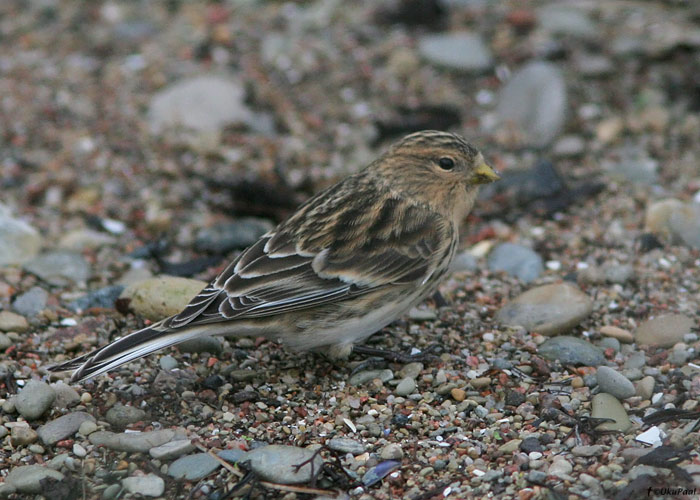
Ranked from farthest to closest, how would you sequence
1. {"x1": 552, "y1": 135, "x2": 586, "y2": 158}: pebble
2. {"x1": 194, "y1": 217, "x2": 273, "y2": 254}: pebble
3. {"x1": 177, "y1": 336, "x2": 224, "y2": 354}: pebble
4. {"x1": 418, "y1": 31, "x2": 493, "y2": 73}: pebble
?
1. {"x1": 418, "y1": 31, "x2": 493, "y2": 73}: pebble
2. {"x1": 552, "y1": 135, "x2": 586, "y2": 158}: pebble
3. {"x1": 194, "y1": 217, "x2": 273, "y2": 254}: pebble
4. {"x1": 177, "y1": 336, "x2": 224, "y2": 354}: pebble

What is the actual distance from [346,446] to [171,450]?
0.74m

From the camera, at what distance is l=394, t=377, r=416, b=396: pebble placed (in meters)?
4.66

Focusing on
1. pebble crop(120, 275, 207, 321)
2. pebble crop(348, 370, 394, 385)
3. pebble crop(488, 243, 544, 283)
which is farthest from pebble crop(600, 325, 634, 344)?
pebble crop(120, 275, 207, 321)

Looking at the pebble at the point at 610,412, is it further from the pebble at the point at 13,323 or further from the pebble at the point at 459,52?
the pebble at the point at 459,52

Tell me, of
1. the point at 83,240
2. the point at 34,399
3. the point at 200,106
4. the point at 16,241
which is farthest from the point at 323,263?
the point at 200,106

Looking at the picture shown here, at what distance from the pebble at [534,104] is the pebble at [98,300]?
328 cm

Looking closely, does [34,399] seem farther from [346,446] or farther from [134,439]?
[346,446]

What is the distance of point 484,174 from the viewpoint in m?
5.23

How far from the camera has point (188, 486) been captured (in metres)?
3.97

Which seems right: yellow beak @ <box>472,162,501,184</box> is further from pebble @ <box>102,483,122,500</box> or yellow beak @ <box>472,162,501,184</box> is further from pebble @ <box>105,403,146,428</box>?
pebble @ <box>102,483,122,500</box>

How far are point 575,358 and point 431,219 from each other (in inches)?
40.9

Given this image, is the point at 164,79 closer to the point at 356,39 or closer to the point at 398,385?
the point at 356,39

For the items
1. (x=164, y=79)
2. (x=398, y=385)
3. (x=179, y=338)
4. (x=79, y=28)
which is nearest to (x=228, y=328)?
(x=179, y=338)

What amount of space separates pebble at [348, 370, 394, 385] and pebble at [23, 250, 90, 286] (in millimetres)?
1924
